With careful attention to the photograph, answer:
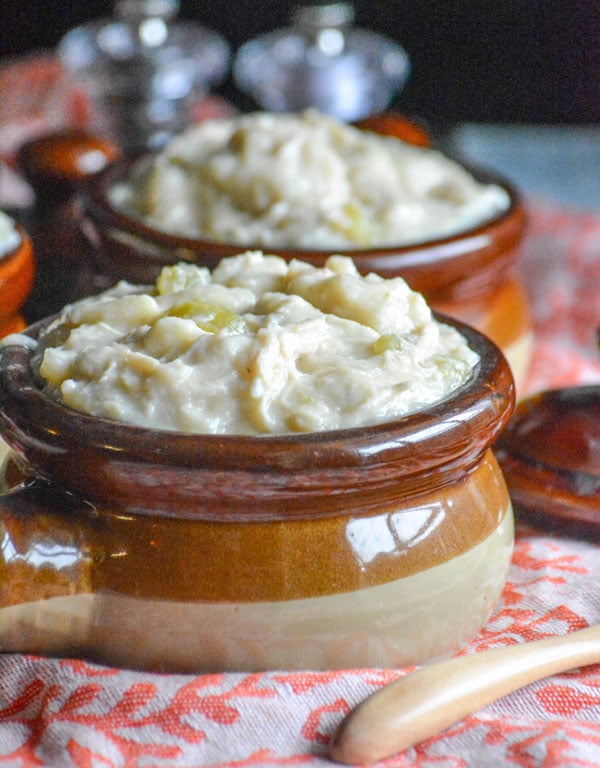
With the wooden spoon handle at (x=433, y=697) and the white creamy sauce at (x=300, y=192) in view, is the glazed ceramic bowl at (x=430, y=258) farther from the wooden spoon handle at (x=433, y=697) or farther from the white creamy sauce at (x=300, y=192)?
the wooden spoon handle at (x=433, y=697)

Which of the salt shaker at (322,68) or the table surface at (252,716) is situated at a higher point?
the table surface at (252,716)

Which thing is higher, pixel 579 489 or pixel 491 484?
pixel 491 484

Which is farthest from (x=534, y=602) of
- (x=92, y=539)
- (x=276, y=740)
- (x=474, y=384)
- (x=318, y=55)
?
(x=318, y=55)

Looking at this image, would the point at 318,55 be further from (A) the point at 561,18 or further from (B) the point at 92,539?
(B) the point at 92,539

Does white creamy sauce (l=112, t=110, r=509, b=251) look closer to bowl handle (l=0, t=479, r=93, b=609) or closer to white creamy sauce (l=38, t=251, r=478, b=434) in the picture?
white creamy sauce (l=38, t=251, r=478, b=434)

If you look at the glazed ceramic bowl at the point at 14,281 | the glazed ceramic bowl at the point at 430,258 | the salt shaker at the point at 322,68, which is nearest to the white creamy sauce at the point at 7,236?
the glazed ceramic bowl at the point at 14,281

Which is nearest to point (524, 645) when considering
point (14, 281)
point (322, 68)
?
point (14, 281)
